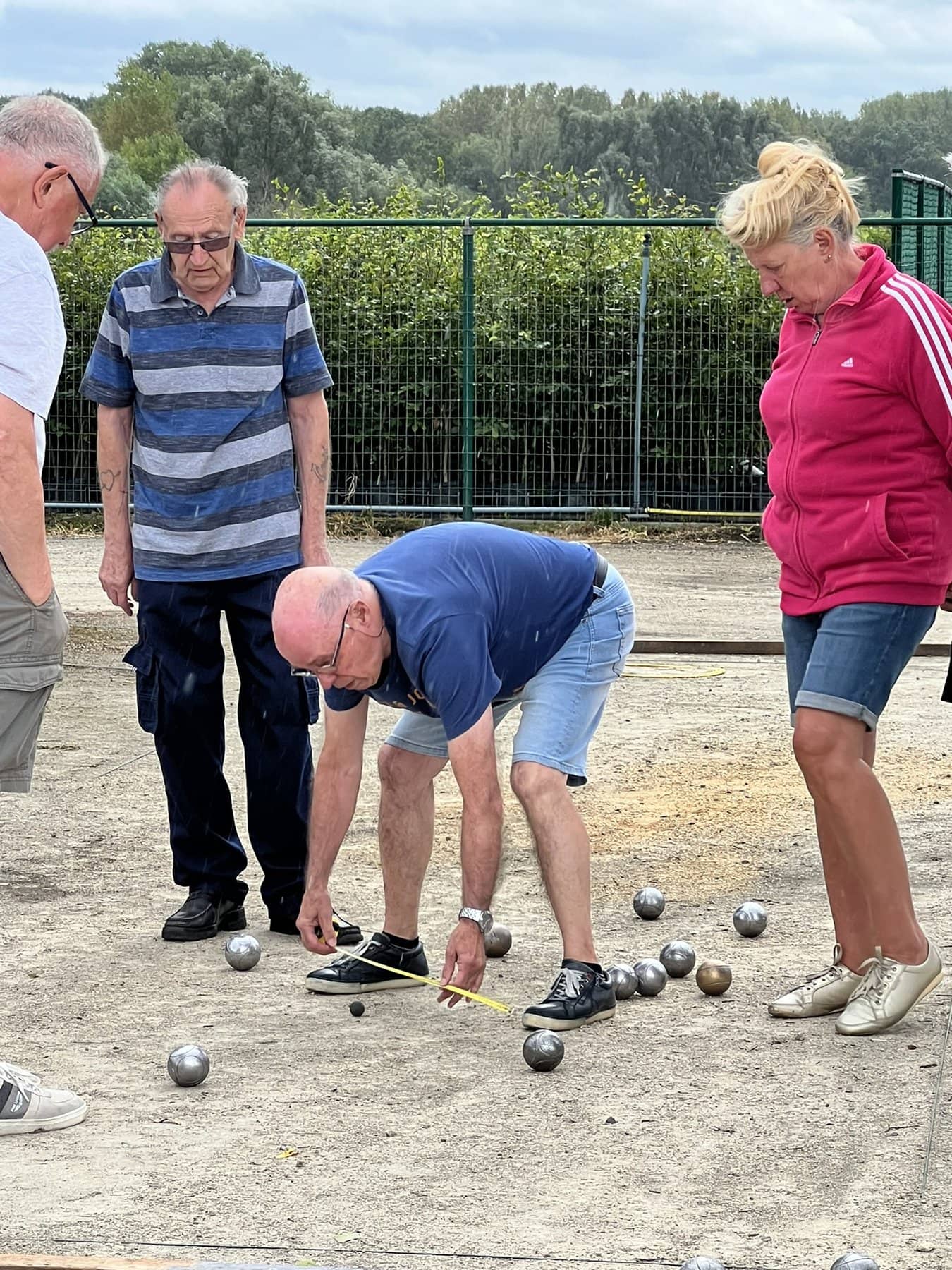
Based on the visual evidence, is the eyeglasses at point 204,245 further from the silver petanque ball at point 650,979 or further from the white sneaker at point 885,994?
the white sneaker at point 885,994

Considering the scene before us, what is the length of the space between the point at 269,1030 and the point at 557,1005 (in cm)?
72

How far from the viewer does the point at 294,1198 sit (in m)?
3.42

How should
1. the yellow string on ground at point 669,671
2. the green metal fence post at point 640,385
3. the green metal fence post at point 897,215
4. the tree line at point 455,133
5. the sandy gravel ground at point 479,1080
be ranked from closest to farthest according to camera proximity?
the sandy gravel ground at point 479,1080 < the yellow string on ground at point 669,671 < the green metal fence post at point 897,215 < the green metal fence post at point 640,385 < the tree line at point 455,133

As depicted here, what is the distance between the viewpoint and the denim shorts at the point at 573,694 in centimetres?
446

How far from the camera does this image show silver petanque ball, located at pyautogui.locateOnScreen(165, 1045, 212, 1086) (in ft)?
13.2

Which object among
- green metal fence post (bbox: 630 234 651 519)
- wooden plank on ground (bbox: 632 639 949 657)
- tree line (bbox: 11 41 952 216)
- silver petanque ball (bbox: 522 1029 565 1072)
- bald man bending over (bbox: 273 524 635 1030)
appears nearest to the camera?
bald man bending over (bbox: 273 524 635 1030)

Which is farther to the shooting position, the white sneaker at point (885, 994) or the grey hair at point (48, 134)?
the white sneaker at point (885, 994)

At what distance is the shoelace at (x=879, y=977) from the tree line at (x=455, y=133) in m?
47.5

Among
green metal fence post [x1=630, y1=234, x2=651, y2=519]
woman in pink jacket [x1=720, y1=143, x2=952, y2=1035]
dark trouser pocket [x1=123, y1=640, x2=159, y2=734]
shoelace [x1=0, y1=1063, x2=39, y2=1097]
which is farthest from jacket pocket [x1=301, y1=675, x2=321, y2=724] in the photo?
green metal fence post [x1=630, y1=234, x2=651, y2=519]

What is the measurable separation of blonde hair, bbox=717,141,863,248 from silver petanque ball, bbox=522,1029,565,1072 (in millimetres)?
1932

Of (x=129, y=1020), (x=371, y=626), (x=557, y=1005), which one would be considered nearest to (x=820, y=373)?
(x=371, y=626)

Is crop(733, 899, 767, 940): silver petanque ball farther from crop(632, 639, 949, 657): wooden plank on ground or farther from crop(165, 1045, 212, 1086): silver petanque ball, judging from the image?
crop(632, 639, 949, 657): wooden plank on ground

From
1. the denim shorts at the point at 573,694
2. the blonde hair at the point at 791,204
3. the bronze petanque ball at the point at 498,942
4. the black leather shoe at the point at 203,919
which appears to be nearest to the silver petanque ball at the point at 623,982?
the bronze petanque ball at the point at 498,942

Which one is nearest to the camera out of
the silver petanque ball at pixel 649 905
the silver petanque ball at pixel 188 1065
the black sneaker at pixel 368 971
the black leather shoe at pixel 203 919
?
the silver petanque ball at pixel 188 1065
